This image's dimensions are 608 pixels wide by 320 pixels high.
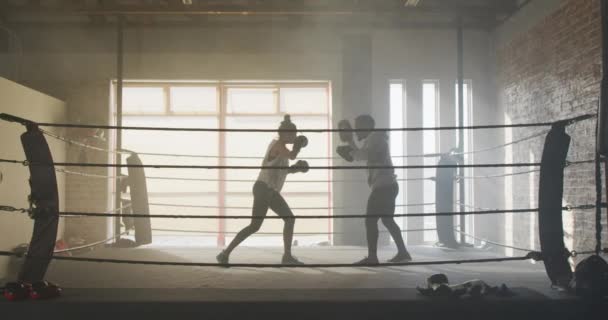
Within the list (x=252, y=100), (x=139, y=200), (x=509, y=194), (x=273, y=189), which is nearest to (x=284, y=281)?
→ (x=273, y=189)

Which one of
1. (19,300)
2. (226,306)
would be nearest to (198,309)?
(226,306)

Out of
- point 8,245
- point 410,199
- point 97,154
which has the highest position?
point 97,154

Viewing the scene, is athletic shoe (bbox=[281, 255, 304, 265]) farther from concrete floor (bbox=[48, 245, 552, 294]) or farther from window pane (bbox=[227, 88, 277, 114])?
window pane (bbox=[227, 88, 277, 114])

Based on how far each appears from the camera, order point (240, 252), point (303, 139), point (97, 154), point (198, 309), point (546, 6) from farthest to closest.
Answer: point (97, 154)
point (546, 6)
point (240, 252)
point (303, 139)
point (198, 309)

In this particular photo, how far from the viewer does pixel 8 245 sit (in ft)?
17.1

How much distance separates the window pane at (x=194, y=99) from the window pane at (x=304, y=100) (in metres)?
1.02

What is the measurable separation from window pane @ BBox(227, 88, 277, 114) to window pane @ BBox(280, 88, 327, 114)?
0.16 metres

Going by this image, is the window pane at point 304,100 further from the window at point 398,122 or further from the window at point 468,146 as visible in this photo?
the window at point 468,146

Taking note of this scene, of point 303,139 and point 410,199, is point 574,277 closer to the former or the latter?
point 303,139

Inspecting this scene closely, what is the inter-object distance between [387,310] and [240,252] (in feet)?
8.27

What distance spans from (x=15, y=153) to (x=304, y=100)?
369 centimetres

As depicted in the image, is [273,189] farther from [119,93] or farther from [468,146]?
[468,146]

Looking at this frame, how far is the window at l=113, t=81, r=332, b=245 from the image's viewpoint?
6883mm

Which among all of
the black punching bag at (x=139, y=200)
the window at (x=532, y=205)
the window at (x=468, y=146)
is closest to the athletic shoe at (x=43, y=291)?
the black punching bag at (x=139, y=200)
